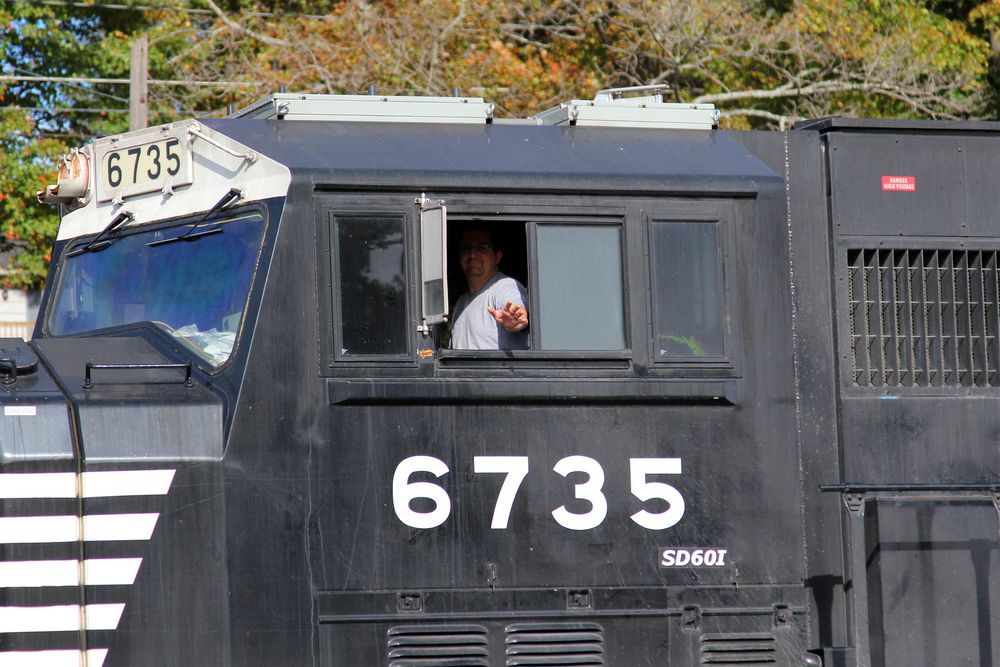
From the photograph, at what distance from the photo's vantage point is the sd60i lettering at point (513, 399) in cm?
521

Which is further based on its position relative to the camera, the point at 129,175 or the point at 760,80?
the point at 760,80

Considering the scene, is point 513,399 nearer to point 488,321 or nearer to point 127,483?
point 488,321

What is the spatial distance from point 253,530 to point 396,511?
58 cm

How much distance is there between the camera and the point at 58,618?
510 centimetres

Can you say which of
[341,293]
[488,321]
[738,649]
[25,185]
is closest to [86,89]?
[25,185]

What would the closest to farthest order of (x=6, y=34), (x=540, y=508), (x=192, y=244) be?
1. (x=540, y=508)
2. (x=192, y=244)
3. (x=6, y=34)

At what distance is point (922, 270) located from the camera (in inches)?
250

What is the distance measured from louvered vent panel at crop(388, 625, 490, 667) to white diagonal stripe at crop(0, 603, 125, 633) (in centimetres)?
110

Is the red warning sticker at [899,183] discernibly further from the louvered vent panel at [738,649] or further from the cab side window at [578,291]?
the louvered vent panel at [738,649]

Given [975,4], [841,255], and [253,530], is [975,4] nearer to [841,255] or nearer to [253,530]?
[841,255]

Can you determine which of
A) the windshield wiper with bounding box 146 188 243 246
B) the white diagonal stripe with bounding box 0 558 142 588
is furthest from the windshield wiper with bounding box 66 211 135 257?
the white diagonal stripe with bounding box 0 558 142 588

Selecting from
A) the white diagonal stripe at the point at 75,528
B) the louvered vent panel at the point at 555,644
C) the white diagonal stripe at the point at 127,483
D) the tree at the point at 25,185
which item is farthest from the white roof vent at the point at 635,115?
the tree at the point at 25,185

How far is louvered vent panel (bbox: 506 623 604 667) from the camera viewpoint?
547cm

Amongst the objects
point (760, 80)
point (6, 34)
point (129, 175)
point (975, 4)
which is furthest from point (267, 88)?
point (129, 175)
